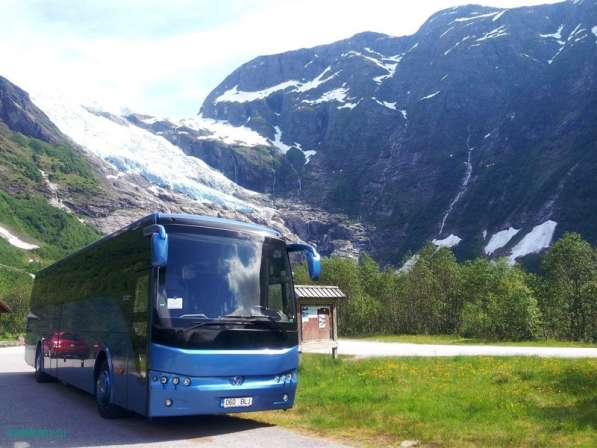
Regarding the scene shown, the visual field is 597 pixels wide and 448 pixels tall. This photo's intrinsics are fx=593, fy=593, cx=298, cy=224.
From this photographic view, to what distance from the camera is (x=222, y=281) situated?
1080 cm

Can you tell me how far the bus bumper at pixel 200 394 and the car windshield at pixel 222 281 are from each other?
40.1 inches

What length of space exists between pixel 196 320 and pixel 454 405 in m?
5.59

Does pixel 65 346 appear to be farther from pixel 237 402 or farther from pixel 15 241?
pixel 15 241

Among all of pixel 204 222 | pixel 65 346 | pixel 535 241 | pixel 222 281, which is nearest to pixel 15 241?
pixel 535 241

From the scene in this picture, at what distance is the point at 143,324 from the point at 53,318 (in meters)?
8.88

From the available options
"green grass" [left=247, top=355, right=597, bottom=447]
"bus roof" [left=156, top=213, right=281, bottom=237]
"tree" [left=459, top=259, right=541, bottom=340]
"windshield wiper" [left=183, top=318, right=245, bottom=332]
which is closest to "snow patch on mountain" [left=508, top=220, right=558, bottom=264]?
"tree" [left=459, top=259, right=541, bottom=340]

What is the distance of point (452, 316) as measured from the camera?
70.2m

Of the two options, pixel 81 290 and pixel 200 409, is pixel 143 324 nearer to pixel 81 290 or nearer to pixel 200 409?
pixel 200 409

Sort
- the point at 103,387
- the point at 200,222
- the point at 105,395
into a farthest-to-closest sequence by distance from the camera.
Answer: the point at 103,387, the point at 105,395, the point at 200,222

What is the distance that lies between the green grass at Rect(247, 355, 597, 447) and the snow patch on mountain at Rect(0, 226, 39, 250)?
177843 millimetres

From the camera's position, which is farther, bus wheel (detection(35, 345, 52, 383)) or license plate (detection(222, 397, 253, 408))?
bus wheel (detection(35, 345, 52, 383))

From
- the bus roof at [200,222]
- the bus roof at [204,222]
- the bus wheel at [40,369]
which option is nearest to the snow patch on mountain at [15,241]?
the bus wheel at [40,369]

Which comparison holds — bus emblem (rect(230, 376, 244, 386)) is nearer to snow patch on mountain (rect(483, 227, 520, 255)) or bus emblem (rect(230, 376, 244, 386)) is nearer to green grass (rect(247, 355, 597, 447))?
green grass (rect(247, 355, 597, 447))

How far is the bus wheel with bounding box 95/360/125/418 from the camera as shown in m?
12.1
